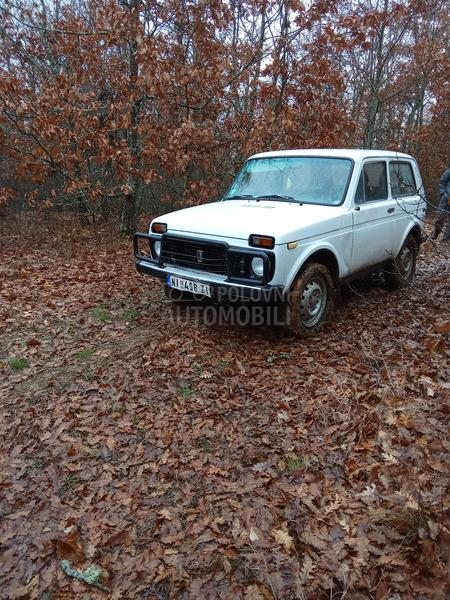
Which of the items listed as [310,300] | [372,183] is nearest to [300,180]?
[372,183]

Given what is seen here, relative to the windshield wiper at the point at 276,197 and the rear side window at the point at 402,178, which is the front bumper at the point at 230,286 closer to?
the windshield wiper at the point at 276,197

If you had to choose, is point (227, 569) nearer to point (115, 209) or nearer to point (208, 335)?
point (208, 335)

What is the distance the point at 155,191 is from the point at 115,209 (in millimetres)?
1254

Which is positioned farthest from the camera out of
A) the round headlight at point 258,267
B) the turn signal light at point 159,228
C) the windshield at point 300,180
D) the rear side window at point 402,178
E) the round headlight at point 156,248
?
the rear side window at point 402,178

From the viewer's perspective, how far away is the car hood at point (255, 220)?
13.2 feet

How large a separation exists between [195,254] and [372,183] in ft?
8.31

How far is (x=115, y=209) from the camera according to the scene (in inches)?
449

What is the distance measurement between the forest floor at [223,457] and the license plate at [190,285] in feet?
1.88

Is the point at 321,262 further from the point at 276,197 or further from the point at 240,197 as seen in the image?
the point at 240,197

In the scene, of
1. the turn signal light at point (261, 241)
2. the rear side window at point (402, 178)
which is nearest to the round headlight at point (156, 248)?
the turn signal light at point (261, 241)

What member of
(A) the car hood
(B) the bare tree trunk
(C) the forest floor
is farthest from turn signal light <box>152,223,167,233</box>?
(B) the bare tree trunk

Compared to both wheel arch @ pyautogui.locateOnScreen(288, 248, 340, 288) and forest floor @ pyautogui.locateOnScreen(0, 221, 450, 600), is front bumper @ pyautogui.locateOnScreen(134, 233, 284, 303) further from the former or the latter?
forest floor @ pyautogui.locateOnScreen(0, 221, 450, 600)

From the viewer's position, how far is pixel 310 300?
457cm

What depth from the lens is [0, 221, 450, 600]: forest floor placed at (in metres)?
2.28
